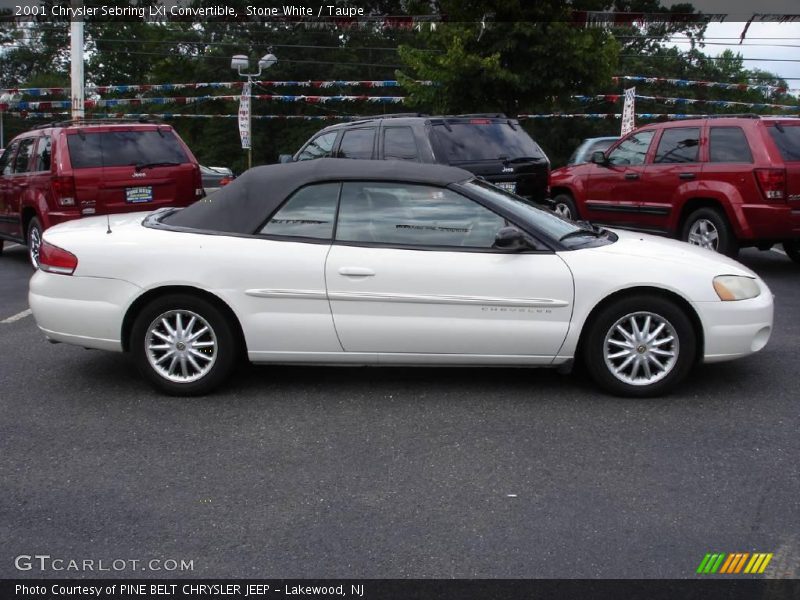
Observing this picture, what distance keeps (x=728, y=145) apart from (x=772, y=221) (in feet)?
3.34

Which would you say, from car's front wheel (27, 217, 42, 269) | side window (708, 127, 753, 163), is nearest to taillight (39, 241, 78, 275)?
car's front wheel (27, 217, 42, 269)

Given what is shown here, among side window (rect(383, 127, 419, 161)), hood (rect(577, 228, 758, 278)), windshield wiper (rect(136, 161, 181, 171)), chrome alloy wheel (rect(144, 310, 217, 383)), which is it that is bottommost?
chrome alloy wheel (rect(144, 310, 217, 383))

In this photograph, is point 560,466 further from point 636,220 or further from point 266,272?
point 636,220

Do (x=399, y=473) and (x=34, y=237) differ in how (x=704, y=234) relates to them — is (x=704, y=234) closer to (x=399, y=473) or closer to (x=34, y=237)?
(x=399, y=473)

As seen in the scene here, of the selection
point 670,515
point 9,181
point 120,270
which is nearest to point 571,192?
point 9,181

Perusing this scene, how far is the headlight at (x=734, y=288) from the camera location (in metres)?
5.16

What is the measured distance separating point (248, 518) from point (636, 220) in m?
8.31

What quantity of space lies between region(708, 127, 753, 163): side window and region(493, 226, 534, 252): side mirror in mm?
5331

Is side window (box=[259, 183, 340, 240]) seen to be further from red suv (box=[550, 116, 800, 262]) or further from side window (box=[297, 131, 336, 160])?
side window (box=[297, 131, 336, 160])

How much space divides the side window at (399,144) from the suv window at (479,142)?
0.28 m

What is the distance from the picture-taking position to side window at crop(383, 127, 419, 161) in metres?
9.90

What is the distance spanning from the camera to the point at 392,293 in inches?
201

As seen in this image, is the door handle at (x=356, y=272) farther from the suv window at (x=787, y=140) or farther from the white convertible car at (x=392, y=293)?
the suv window at (x=787, y=140)
